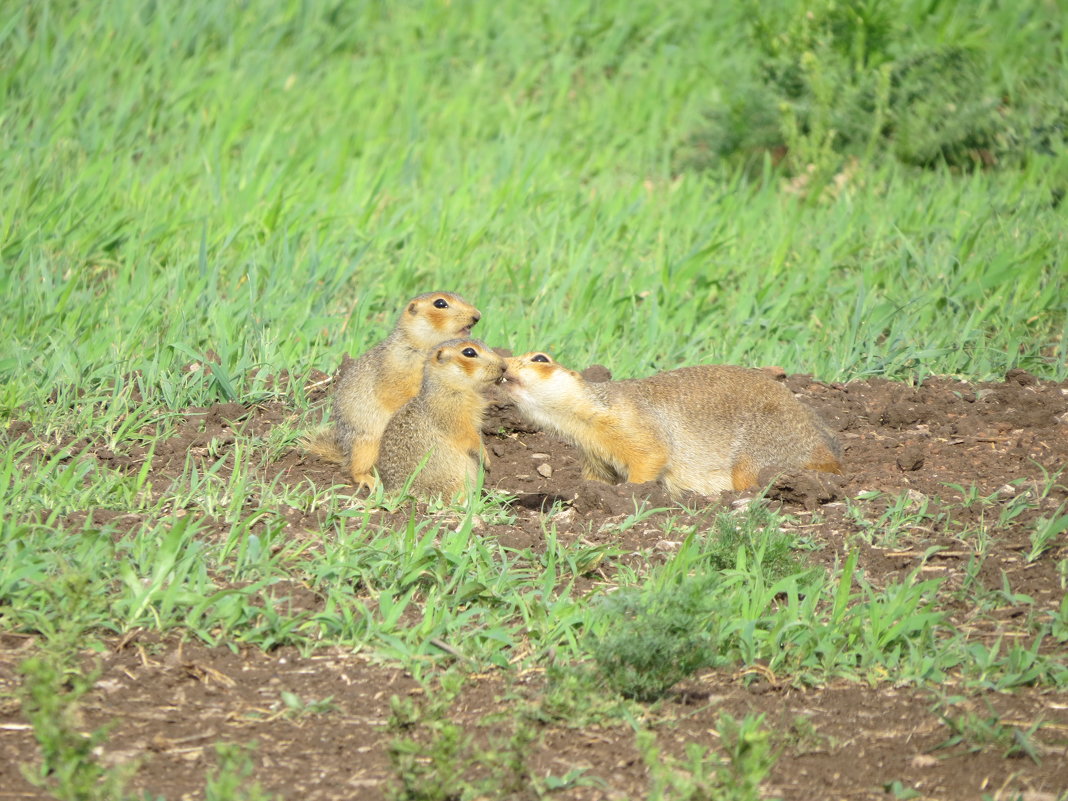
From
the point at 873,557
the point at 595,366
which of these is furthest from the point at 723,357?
the point at 873,557

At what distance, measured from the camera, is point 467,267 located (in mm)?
7941

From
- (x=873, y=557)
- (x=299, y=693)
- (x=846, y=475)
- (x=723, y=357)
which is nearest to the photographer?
(x=299, y=693)

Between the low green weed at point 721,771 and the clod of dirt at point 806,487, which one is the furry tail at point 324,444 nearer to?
the clod of dirt at point 806,487

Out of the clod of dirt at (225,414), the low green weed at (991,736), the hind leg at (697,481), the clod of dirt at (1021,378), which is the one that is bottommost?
the clod of dirt at (225,414)

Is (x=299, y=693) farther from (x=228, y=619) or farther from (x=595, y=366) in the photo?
(x=595, y=366)

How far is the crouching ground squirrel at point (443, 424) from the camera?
5.85 metres

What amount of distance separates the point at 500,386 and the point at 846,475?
168cm

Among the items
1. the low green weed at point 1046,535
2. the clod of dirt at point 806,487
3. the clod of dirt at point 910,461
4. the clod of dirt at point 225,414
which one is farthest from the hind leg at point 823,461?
the clod of dirt at point 225,414

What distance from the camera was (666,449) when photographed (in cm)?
597

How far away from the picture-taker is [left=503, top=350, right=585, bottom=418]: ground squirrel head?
19.6 ft

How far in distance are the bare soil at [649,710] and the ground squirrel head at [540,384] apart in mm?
486

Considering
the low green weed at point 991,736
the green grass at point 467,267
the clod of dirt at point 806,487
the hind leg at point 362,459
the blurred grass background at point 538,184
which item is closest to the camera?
the low green weed at point 991,736

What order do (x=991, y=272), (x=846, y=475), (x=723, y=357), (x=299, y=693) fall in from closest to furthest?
1. (x=299, y=693)
2. (x=846, y=475)
3. (x=723, y=357)
4. (x=991, y=272)

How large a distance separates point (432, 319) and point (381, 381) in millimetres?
426
